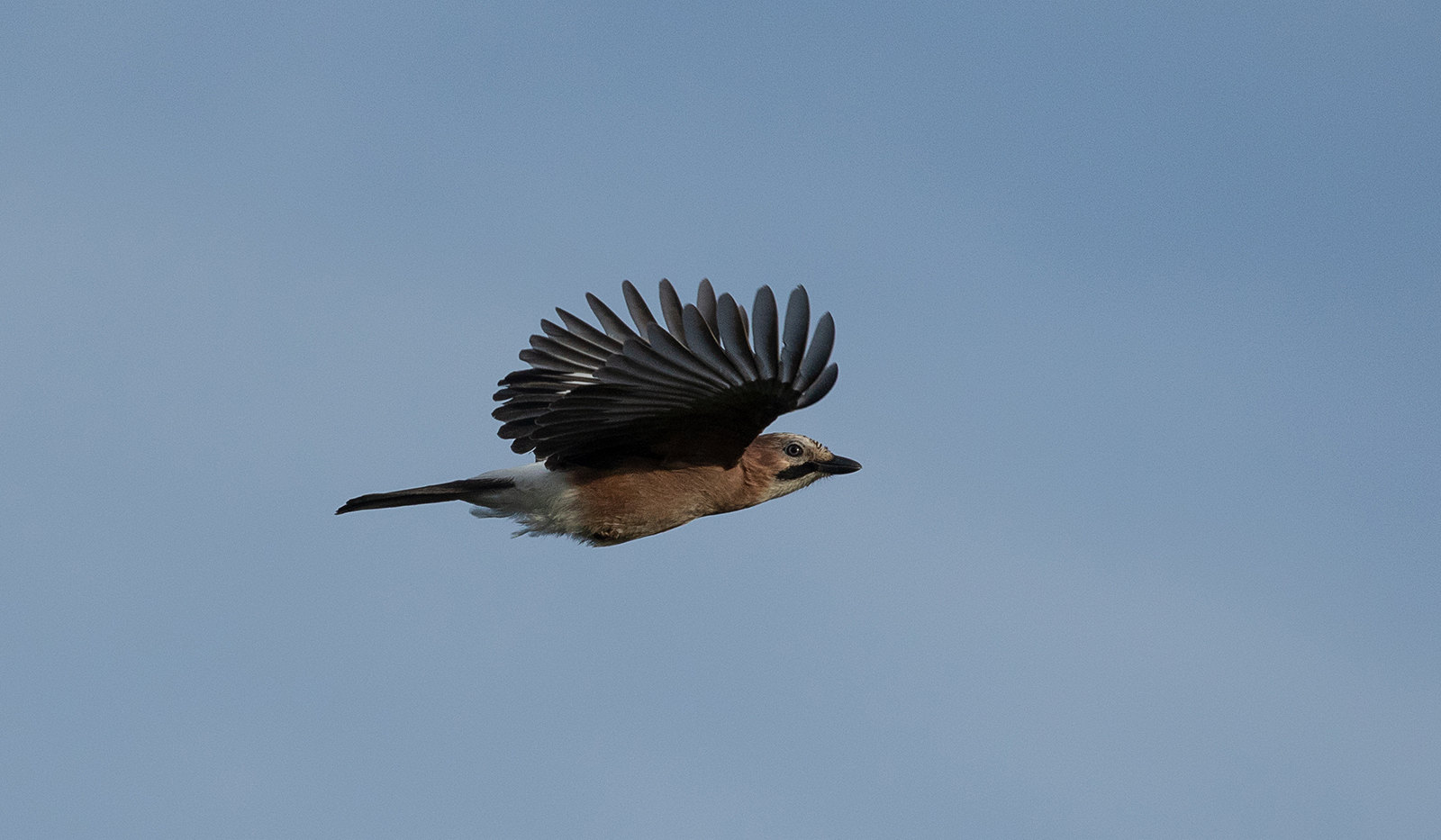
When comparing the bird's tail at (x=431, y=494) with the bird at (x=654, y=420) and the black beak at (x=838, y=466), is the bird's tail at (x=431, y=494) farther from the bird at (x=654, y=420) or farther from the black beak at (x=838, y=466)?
the black beak at (x=838, y=466)

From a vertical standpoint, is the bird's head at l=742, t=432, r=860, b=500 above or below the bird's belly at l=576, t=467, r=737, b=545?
above

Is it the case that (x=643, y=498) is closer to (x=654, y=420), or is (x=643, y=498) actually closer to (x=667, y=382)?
(x=654, y=420)

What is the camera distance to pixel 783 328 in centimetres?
708

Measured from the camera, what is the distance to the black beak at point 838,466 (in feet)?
30.2

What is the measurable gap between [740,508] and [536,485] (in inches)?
50.6

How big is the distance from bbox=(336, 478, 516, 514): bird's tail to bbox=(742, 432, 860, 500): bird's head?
1540mm

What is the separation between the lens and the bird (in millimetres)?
7219

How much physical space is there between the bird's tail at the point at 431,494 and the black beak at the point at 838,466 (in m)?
2.04

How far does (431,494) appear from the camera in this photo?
27.0 feet

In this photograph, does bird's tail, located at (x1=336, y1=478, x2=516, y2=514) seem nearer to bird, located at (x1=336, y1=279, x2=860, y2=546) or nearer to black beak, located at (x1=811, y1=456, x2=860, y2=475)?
bird, located at (x1=336, y1=279, x2=860, y2=546)

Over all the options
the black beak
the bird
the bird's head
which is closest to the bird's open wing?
the bird

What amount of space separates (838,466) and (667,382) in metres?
2.06

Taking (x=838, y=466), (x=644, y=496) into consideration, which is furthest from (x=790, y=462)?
(x=644, y=496)

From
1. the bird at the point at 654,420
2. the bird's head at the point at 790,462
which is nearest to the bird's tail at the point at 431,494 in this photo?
the bird at the point at 654,420
